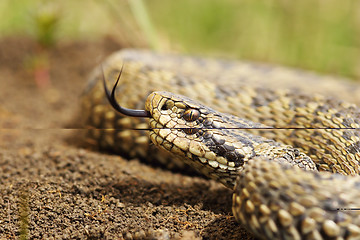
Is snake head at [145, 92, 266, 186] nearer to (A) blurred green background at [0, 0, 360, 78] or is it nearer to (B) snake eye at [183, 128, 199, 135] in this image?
(B) snake eye at [183, 128, 199, 135]

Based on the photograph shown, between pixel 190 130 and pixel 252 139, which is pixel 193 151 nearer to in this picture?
pixel 190 130

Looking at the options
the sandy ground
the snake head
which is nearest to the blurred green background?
the sandy ground

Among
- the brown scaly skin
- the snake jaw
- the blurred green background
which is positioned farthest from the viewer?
the blurred green background

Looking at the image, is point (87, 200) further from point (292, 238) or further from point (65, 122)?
point (65, 122)

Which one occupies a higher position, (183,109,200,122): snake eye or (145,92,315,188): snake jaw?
(183,109,200,122): snake eye

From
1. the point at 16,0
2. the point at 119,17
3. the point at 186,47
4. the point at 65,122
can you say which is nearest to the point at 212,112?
the point at 65,122

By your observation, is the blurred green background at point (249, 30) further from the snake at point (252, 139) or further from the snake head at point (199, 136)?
the snake head at point (199, 136)
